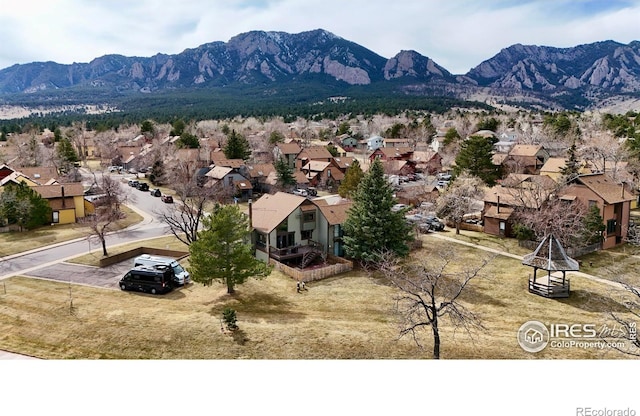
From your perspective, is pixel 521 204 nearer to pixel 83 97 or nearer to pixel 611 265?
pixel 611 265

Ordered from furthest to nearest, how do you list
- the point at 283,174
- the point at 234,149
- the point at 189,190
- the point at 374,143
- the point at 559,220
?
the point at 374,143, the point at 234,149, the point at 283,174, the point at 189,190, the point at 559,220

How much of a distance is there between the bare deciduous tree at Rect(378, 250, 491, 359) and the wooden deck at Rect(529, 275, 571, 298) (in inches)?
73.7

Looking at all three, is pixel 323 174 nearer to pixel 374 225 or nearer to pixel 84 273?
pixel 374 225

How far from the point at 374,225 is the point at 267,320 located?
26.6ft

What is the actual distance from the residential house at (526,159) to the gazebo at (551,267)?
21.6m

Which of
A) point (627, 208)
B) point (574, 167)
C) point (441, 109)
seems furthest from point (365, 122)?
point (627, 208)

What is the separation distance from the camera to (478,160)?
32656 mm

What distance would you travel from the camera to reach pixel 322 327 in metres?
12.6

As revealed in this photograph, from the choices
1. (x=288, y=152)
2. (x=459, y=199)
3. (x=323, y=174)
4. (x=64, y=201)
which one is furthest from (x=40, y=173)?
(x=459, y=199)

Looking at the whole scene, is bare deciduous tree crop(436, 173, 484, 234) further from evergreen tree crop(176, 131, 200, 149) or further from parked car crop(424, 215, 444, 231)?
evergreen tree crop(176, 131, 200, 149)

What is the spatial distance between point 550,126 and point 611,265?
34.2m

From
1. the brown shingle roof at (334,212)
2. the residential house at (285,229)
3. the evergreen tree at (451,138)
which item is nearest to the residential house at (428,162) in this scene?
the evergreen tree at (451,138)

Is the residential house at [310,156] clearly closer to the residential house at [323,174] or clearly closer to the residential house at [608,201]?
the residential house at [323,174]

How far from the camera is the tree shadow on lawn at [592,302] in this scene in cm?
1409
